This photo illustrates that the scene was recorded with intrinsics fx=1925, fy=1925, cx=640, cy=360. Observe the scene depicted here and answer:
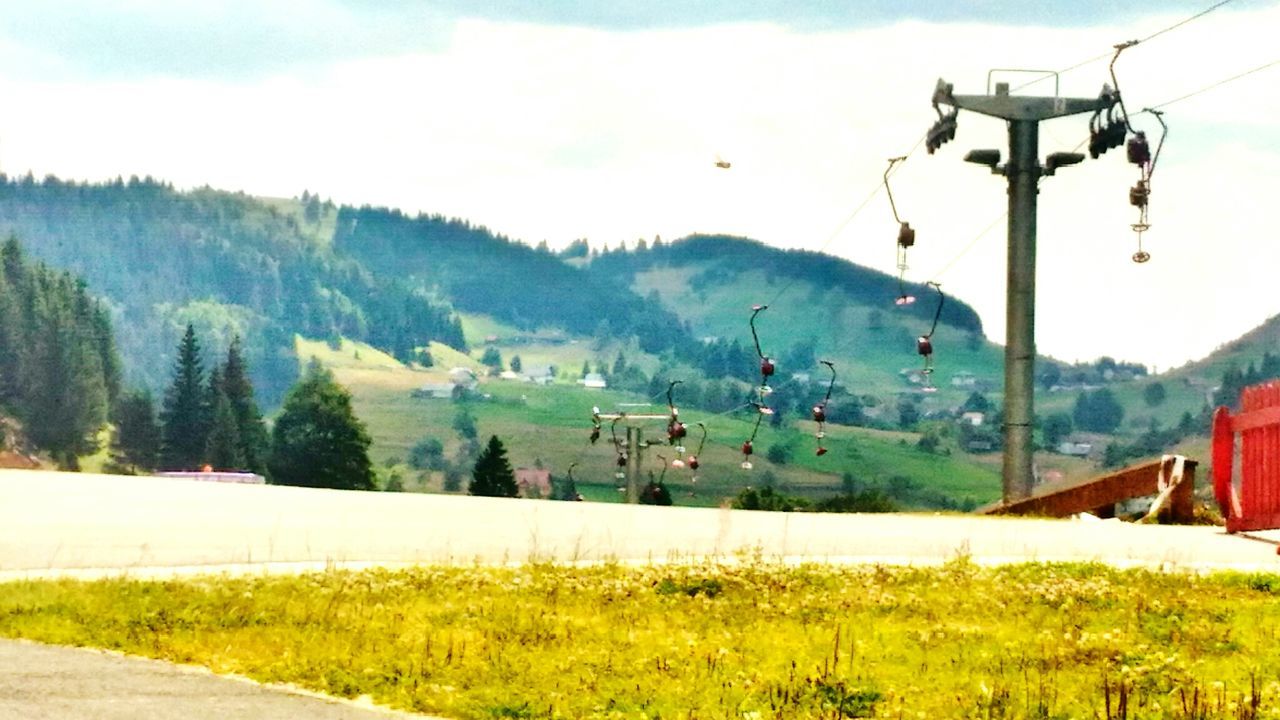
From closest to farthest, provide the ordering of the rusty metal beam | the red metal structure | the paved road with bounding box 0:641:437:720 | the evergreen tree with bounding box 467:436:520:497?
1. the paved road with bounding box 0:641:437:720
2. the red metal structure
3. the rusty metal beam
4. the evergreen tree with bounding box 467:436:520:497

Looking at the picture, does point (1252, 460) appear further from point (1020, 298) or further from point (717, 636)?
point (1020, 298)

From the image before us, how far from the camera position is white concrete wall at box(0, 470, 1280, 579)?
75.0ft

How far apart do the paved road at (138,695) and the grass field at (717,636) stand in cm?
48

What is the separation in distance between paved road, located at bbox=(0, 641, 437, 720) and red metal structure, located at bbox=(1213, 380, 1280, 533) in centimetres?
1833

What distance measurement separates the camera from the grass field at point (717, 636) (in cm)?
A: 1301

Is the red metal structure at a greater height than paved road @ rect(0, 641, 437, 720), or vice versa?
the red metal structure

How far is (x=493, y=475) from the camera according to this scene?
175875 millimetres

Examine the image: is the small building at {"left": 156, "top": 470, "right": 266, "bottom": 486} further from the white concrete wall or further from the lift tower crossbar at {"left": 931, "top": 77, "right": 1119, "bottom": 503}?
the lift tower crossbar at {"left": 931, "top": 77, "right": 1119, "bottom": 503}

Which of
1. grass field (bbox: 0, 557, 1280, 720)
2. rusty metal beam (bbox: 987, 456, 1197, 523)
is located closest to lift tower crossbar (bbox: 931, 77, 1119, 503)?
rusty metal beam (bbox: 987, 456, 1197, 523)

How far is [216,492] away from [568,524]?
263 inches

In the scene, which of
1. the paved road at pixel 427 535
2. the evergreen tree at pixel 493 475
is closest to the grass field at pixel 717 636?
the paved road at pixel 427 535

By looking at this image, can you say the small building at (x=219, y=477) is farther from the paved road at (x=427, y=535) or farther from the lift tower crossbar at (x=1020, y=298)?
the lift tower crossbar at (x=1020, y=298)

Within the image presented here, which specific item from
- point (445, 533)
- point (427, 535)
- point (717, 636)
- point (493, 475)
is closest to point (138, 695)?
point (717, 636)

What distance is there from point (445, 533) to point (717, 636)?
440 inches
